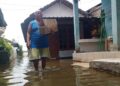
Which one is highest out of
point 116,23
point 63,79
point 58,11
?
point 58,11

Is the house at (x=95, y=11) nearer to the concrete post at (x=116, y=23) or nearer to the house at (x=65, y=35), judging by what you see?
the house at (x=65, y=35)

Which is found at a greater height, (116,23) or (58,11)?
(58,11)

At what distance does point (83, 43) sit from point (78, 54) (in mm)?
3252

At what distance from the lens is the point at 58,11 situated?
75.4ft

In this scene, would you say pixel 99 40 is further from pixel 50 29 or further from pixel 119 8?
pixel 50 29

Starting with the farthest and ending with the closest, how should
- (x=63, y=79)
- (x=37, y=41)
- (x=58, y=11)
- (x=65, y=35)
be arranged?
(x=58, y=11)
(x=65, y=35)
(x=37, y=41)
(x=63, y=79)

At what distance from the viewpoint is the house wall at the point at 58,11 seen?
22.6m

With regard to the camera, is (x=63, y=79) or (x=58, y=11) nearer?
(x=63, y=79)

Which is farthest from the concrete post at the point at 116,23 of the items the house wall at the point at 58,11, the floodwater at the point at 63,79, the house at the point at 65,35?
the house wall at the point at 58,11

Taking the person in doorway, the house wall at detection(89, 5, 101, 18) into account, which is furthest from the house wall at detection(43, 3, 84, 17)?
the person in doorway

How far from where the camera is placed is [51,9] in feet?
74.7

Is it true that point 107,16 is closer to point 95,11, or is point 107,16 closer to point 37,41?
point 95,11

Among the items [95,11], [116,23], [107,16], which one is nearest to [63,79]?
[116,23]

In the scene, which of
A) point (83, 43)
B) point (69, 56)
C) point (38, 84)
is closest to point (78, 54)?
point (83, 43)
